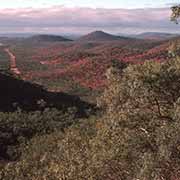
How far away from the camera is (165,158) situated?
12539mm

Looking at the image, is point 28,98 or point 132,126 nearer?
point 132,126

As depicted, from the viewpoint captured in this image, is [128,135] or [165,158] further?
[128,135]

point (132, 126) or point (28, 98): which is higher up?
point (132, 126)

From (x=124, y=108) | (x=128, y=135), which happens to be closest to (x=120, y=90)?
(x=124, y=108)

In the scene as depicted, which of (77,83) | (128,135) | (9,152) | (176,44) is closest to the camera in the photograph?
(128,135)

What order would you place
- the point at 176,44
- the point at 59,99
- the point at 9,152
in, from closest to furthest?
the point at 176,44
the point at 9,152
the point at 59,99

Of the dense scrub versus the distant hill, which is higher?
the dense scrub

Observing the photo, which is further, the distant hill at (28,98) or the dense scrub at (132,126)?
the distant hill at (28,98)

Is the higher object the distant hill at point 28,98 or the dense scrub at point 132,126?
the dense scrub at point 132,126

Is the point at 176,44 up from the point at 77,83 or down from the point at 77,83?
up

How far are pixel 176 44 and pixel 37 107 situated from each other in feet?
199

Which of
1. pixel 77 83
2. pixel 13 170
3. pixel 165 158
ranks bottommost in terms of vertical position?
pixel 77 83

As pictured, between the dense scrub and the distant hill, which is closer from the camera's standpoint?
the dense scrub

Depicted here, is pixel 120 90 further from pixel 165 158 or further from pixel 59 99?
pixel 59 99
